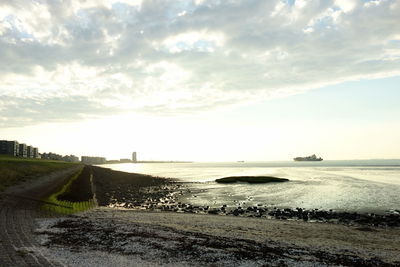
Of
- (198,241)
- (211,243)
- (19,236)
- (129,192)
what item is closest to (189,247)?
(198,241)

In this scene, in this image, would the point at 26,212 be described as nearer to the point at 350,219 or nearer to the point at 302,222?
the point at 302,222

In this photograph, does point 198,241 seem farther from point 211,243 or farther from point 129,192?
point 129,192

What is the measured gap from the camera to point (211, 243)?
19469mm

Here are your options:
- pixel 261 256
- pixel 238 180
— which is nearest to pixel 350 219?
pixel 261 256

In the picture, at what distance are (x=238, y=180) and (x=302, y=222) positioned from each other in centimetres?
5872

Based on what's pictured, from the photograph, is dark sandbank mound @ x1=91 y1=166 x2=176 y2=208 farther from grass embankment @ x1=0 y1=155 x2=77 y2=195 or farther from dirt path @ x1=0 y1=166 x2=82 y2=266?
grass embankment @ x1=0 y1=155 x2=77 y2=195

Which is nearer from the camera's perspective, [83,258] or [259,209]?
[83,258]

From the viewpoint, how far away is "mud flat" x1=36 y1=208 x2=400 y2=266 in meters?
16.2

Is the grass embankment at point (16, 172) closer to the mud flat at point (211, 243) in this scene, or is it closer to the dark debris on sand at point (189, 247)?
the mud flat at point (211, 243)

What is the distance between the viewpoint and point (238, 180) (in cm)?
8800

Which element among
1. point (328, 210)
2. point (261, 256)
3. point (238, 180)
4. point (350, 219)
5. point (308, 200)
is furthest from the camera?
point (238, 180)

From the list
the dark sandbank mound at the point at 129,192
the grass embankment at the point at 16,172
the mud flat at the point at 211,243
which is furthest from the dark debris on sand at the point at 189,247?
the grass embankment at the point at 16,172

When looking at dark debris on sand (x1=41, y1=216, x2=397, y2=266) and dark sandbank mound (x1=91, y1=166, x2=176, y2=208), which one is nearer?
dark debris on sand (x1=41, y1=216, x2=397, y2=266)

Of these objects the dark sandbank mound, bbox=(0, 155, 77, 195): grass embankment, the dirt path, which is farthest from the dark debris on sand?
bbox=(0, 155, 77, 195): grass embankment
